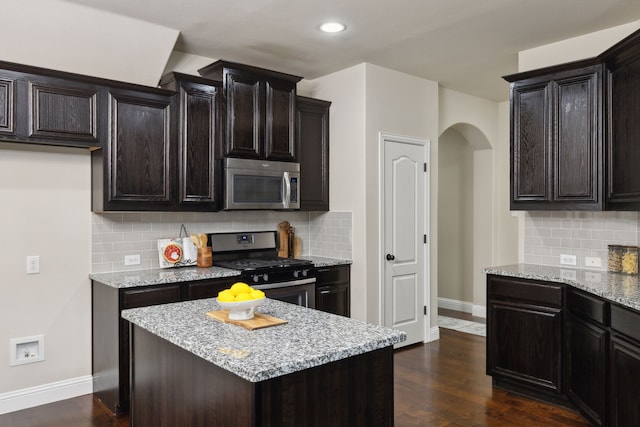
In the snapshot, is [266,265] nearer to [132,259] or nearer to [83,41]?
[132,259]

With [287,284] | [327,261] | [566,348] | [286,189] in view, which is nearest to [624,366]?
[566,348]

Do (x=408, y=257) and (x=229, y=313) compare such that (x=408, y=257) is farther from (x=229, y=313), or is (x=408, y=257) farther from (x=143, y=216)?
(x=229, y=313)

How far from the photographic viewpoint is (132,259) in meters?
3.94

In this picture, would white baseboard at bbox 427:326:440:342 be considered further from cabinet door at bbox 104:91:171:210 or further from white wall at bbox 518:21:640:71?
cabinet door at bbox 104:91:171:210

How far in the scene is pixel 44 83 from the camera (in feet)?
10.6

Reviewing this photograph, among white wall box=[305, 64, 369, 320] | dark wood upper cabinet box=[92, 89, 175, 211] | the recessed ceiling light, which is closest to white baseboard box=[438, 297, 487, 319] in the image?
white wall box=[305, 64, 369, 320]

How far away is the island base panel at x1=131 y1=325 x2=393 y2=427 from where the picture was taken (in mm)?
1634

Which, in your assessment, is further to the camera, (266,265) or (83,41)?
(266,265)

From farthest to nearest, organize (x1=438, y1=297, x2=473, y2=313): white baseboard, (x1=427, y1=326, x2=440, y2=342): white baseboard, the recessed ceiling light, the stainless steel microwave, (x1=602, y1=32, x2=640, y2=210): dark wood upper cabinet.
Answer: (x1=438, y1=297, x2=473, y2=313): white baseboard
(x1=427, y1=326, x2=440, y2=342): white baseboard
the stainless steel microwave
the recessed ceiling light
(x1=602, y1=32, x2=640, y2=210): dark wood upper cabinet

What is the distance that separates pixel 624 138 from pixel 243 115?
284cm

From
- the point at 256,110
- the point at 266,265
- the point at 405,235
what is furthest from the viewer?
the point at 405,235

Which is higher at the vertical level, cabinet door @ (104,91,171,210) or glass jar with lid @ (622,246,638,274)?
cabinet door @ (104,91,171,210)

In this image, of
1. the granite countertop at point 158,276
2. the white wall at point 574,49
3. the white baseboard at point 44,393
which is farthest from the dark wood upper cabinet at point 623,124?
the white baseboard at point 44,393

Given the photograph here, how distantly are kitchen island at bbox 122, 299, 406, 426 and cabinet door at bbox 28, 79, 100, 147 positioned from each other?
1649mm
